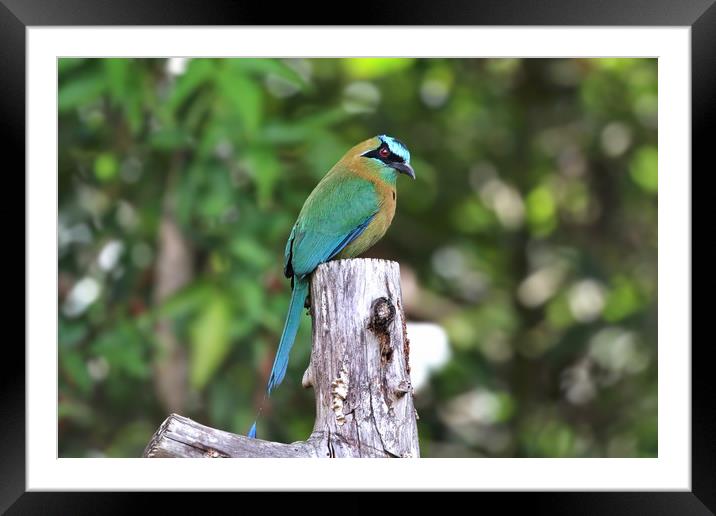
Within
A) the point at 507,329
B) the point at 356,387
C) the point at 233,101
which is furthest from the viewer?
the point at 507,329

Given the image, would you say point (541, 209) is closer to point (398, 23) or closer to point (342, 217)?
point (342, 217)

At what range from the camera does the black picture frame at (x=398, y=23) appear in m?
2.98

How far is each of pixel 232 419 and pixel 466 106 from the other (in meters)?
3.10

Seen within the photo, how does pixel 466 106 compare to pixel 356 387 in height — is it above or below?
above

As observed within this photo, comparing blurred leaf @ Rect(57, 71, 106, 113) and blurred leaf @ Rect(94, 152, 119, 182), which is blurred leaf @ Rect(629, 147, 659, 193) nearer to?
blurred leaf @ Rect(94, 152, 119, 182)

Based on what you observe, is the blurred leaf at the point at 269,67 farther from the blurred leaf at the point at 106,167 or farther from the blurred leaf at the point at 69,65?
the blurred leaf at the point at 106,167

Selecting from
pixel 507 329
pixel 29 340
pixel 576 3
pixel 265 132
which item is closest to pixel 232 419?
pixel 265 132


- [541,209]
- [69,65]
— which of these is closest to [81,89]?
[69,65]

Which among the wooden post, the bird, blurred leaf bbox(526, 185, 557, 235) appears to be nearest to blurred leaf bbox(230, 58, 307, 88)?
the bird

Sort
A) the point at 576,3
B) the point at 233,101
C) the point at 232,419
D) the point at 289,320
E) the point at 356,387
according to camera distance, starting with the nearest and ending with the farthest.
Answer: the point at 576,3
the point at 356,387
the point at 289,320
the point at 233,101
the point at 232,419

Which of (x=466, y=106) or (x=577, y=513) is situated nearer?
(x=577, y=513)

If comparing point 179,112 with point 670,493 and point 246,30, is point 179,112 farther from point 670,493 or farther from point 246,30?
point 670,493

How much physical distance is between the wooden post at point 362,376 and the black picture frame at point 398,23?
0.44 metres

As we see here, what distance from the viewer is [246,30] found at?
3049 millimetres
